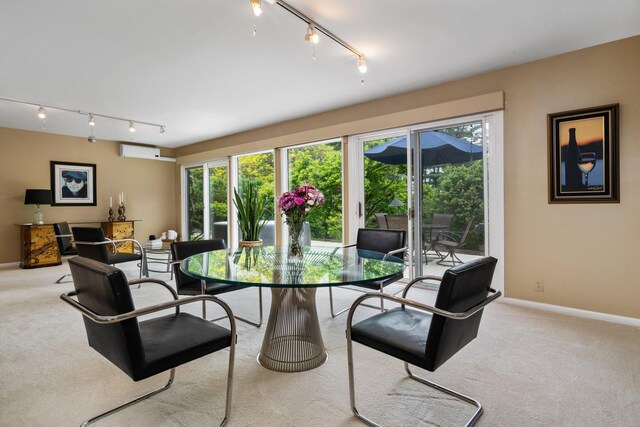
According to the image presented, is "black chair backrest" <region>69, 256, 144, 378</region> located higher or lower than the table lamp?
lower

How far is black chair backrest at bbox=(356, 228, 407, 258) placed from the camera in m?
2.86

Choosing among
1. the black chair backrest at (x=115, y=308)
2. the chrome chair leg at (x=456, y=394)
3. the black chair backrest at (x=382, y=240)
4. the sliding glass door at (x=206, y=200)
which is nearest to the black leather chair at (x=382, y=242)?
the black chair backrest at (x=382, y=240)

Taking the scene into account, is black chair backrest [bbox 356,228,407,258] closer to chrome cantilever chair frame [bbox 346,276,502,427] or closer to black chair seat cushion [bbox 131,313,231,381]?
chrome cantilever chair frame [bbox 346,276,502,427]

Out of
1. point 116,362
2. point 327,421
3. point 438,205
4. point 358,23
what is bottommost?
point 327,421

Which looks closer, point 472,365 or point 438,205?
point 472,365

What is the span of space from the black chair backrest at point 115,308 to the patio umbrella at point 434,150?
3396 millimetres

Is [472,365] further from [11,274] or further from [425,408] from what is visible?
[11,274]

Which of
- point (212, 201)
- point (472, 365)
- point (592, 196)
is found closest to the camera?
point (472, 365)

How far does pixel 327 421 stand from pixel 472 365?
1048 mm

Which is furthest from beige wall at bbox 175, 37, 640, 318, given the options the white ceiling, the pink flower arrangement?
the pink flower arrangement

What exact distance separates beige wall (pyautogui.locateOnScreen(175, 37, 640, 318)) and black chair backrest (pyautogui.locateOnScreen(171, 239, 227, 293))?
2656 millimetres

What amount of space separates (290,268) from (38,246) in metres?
5.47

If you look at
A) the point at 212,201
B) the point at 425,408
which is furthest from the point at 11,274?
the point at 425,408

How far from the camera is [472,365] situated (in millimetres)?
2074
